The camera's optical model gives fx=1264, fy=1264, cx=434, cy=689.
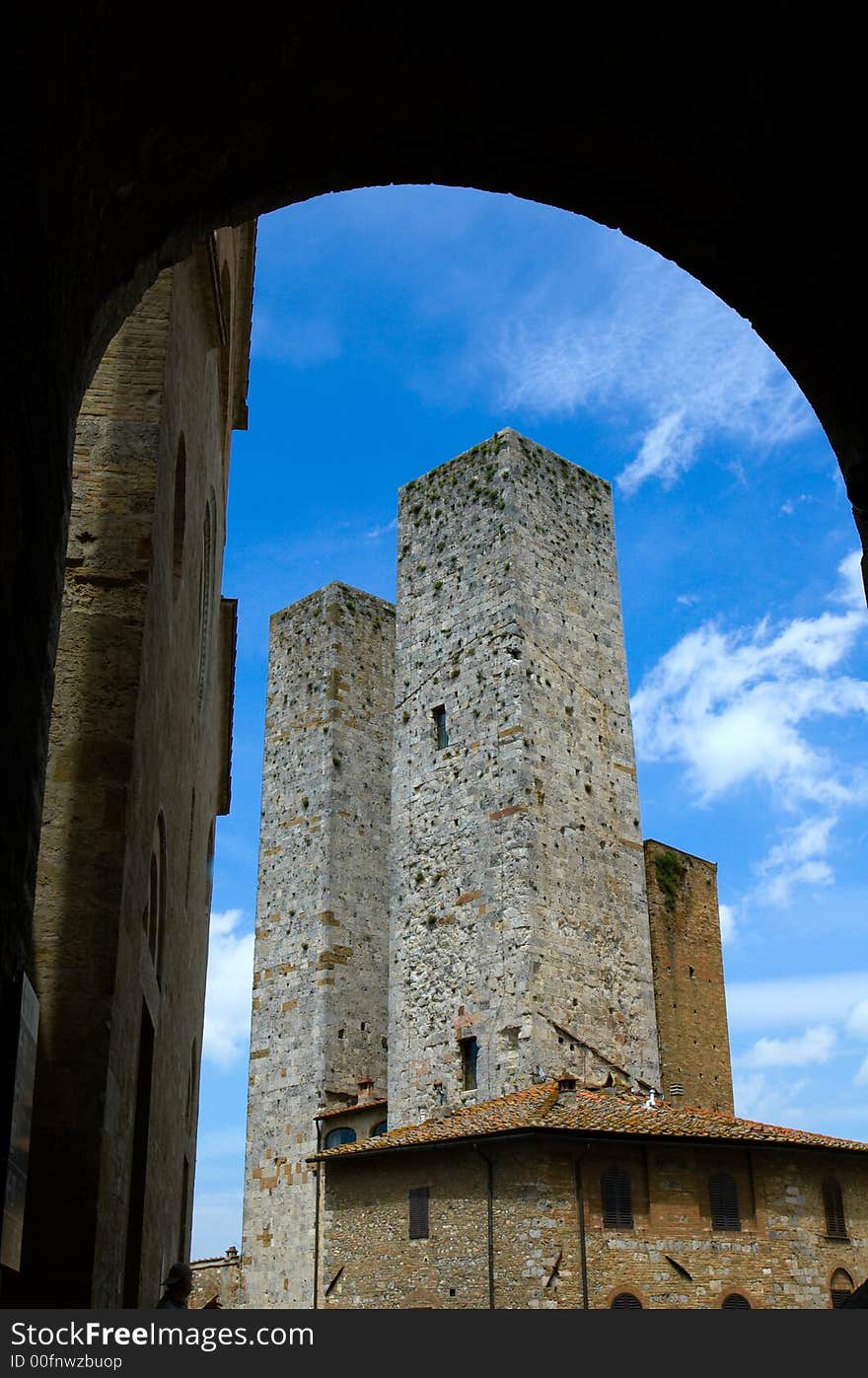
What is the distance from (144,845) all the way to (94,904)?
108cm

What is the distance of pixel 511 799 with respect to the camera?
1917 cm

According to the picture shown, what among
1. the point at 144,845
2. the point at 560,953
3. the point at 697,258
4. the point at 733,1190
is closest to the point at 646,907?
the point at 560,953

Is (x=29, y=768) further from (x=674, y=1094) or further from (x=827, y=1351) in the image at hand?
(x=674, y=1094)

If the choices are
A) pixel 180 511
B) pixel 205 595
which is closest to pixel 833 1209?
pixel 205 595

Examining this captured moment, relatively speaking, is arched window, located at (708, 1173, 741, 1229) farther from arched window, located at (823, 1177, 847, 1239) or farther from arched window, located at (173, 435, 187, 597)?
arched window, located at (173, 435, 187, 597)

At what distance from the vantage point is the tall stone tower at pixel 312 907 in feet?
74.1

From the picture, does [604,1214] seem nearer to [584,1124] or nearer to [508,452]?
[584,1124]

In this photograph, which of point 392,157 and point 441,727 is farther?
point 441,727

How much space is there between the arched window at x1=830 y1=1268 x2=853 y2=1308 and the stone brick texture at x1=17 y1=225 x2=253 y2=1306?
9102 mm

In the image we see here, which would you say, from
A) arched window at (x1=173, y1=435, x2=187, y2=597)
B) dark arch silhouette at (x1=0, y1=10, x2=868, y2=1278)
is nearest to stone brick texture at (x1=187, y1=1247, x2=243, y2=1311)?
arched window at (x1=173, y1=435, x2=187, y2=597)

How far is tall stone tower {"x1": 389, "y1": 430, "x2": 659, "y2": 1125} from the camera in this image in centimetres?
1844

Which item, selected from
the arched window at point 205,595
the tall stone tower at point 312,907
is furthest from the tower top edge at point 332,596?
the arched window at point 205,595

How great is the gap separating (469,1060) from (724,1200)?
4449 millimetres

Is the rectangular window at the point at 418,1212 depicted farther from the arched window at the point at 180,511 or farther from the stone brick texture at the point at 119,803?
the arched window at the point at 180,511
